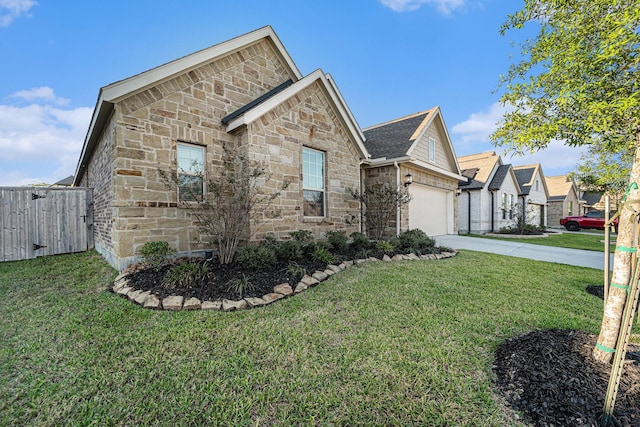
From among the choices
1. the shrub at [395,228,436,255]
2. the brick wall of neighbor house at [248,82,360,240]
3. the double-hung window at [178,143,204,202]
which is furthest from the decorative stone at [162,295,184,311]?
the shrub at [395,228,436,255]

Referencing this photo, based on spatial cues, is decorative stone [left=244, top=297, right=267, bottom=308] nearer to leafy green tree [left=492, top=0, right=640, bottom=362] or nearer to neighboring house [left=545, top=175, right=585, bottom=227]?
leafy green tree [left=492, top=0, right=640, bottom=362]

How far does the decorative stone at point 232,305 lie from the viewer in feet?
13.5

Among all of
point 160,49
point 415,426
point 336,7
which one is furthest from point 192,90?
point 415,426

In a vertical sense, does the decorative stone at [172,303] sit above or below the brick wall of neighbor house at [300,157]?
below

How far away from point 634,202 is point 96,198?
11.6 meters

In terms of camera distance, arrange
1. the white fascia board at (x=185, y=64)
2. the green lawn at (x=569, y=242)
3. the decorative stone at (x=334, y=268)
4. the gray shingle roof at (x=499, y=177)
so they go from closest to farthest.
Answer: the white fascia board at (x=185, y=64), the decorative stone at (x=334, y=268), the green lawn at (x=569, y=242), the gray shingle roof at (x=499, y=177)

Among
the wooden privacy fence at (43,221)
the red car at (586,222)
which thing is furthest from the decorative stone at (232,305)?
the red car at (586,222)

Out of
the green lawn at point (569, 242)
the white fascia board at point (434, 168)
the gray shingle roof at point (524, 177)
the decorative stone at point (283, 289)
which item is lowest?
the green lawn at point (569, 242)

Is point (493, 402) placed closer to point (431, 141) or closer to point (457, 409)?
point (457, 409)

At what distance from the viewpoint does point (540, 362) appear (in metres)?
2.52

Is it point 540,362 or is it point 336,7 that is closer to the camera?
point 540,362

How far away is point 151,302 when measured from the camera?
13.6 ft

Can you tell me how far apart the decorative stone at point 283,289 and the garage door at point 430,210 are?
7.98m

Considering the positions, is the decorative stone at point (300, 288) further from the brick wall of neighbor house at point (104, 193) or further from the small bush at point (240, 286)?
the brick wall of neighbor house at point (104, 193)
